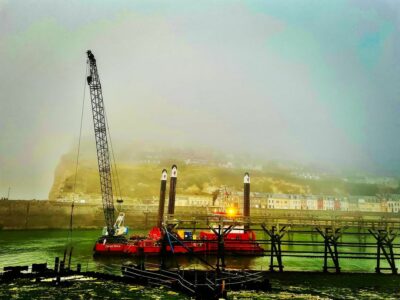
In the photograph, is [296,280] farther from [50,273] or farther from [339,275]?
[50,273]

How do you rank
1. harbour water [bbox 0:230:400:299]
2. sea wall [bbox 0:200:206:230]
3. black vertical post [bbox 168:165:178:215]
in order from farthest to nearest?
sea wall [bbox 0:200:206:230] → black vertical post [bbox 168:165:178:215] → harbour water [bbox 0:230:400:299]

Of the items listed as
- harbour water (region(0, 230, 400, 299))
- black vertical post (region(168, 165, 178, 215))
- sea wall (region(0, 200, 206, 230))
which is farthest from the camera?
sea wall (region(0, 200, 206, 230))

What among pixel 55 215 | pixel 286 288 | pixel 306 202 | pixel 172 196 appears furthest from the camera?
pixel 306 202

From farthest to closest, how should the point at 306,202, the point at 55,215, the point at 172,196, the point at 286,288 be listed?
the point at 306,202 < the point at 55,215 < the point at 172,196 < the point at 286,288

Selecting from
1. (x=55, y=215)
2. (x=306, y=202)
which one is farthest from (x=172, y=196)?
(x=306, y=202)

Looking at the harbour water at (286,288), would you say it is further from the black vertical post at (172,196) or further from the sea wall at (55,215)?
the sea wall at (55,215)

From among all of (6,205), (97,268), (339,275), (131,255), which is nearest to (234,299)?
(339,275)

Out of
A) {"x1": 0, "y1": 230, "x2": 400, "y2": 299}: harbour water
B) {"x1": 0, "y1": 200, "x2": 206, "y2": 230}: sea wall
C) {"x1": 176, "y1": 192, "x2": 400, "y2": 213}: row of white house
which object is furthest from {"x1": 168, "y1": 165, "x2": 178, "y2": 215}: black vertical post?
{"x1": 176, "y1": 192, "x2": 400, "y2": 213}: row of white house

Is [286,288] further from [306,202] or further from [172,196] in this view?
[306,202]

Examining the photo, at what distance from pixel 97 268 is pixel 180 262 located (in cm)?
1051

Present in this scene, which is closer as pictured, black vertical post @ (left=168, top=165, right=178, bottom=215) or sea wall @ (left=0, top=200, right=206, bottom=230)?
black vertical post @ (left=168, top=165, right=178, bottom=215)

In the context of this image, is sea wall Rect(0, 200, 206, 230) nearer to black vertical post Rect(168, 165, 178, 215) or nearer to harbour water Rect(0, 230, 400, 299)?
black vertical post Rect(168, 165, 178, 215)

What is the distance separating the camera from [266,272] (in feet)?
110

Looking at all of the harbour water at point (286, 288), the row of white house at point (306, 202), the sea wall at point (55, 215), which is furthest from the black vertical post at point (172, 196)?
the row of white house at point (306, 202)
